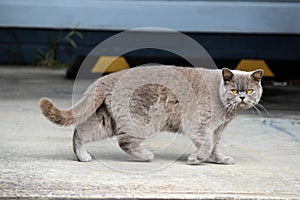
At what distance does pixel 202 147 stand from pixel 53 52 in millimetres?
6995

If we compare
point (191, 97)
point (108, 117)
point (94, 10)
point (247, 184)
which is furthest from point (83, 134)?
point (94, 10)

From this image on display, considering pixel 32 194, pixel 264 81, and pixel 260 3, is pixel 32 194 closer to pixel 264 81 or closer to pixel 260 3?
pixel 260 3

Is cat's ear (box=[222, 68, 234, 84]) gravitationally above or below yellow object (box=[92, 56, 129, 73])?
above

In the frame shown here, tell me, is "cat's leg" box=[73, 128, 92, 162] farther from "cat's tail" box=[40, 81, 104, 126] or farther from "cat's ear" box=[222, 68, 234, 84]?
"cat's ear" box=[222, 68, 234, 84]

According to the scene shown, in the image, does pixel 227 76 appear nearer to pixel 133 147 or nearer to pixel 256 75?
pixel 256 75

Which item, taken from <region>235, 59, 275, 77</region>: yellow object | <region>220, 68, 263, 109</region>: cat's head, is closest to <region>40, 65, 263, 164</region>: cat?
<region>220, 68, 263, 109</region>: cat's head

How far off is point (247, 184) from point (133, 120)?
0.92 meters

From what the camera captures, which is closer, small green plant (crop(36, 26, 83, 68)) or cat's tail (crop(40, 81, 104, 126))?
cat's tail (crop(40, 81, 104, 126))

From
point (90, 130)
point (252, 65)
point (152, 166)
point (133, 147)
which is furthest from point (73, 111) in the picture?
point (252, 65)

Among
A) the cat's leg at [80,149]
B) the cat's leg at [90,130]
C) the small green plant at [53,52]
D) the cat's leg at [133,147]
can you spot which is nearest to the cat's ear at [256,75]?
the cat's leg at [133,147]

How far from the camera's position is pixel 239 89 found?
471 centimetres

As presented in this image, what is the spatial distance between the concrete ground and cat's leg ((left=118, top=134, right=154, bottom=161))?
0.16 ft

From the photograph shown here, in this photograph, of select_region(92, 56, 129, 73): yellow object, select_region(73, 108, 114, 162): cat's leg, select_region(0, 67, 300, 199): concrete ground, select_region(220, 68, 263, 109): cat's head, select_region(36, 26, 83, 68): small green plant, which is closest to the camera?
select_region(0, 67, 300, 199): concrete ground

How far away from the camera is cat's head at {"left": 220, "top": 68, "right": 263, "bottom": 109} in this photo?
4715 mm
